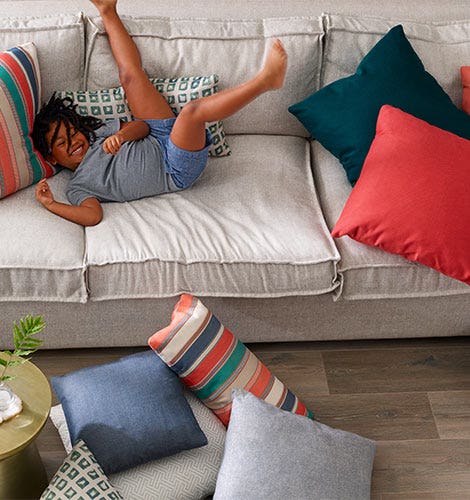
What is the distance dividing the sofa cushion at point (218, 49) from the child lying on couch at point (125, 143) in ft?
0.19

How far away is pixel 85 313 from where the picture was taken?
7.58ft

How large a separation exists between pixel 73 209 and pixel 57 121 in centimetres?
30

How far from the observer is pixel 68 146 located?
2443 mm

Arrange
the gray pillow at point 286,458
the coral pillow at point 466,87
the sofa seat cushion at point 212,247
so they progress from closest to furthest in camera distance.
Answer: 1. the gray pillow at point 286,458
2. the sofa seat cushion at point 212,247
3. the coral pillow at point 466,87

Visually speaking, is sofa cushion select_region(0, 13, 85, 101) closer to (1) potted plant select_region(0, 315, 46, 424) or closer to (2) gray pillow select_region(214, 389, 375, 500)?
(1) potted plant select_region(0, 315, 46, 424)

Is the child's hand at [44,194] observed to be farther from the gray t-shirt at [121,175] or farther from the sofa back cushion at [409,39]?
the sofa back cushion at [409,39]

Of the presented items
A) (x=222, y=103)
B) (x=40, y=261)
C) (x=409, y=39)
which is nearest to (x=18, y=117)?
(x=40, y=261)

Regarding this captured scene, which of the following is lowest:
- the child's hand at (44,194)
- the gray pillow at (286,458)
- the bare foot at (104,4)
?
the gray pillow at (286,458)

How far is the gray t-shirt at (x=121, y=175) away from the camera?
7.92 ft

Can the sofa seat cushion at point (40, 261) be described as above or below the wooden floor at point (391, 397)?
above

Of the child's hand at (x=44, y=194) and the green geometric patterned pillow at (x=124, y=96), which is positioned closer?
the child's hand at (x=44, y=194)

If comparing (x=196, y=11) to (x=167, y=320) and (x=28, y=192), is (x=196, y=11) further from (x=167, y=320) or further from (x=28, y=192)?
(x=167, y=320)

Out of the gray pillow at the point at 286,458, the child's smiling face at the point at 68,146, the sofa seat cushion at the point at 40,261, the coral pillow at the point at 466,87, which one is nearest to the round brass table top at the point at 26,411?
the sofa seat cushion at the point at 40,261

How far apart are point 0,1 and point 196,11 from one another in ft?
2.17
